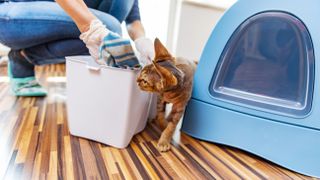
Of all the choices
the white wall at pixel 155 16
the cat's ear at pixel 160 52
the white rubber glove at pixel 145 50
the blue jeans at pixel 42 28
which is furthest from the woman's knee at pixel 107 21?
the white wall at pixel 155 16

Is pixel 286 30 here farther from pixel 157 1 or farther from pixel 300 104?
pixel 157 1

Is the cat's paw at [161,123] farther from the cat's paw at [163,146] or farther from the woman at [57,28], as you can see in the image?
the woman at [57,28]

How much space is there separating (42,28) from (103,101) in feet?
1.19

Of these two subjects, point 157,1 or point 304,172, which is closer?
point 304,172

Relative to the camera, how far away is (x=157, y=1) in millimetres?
1552

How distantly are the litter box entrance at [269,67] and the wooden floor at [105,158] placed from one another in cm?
17

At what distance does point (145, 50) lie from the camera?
2.36 feet

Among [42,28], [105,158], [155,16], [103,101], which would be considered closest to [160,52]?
[103,101]

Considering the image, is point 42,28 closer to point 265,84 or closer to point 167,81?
point 167,81

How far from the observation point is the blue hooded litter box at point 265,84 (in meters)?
0.57

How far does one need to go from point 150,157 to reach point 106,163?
0.12 metres

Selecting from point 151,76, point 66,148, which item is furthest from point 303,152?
point 66,148

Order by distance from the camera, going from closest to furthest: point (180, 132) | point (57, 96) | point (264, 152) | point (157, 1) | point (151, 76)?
1. point (151, 76)
2. point (264, 152)
3. point (180, 132)
4. point (57, 96)
5. point (157, 1)

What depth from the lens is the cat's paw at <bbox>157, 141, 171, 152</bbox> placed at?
636 mm
